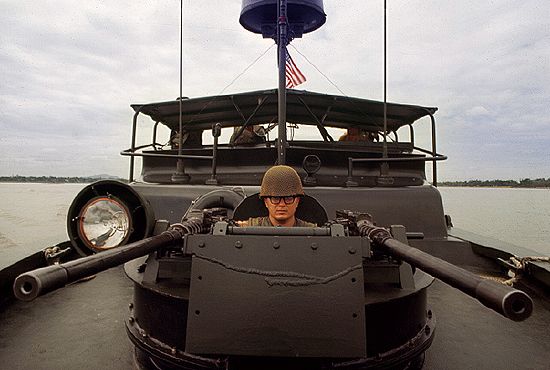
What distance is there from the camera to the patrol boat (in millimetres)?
2148

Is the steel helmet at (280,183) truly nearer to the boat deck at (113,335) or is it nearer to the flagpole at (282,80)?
the boat deck at (113,335)

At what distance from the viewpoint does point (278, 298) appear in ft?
7.07

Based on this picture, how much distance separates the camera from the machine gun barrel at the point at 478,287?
1.27 meters

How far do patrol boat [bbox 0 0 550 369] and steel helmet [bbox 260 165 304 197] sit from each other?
1.18ft

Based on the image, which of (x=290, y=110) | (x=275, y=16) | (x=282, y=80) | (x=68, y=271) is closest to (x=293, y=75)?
(x=290, y=110)

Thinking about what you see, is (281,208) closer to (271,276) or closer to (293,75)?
(271,276)

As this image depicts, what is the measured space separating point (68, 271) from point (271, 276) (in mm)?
1011

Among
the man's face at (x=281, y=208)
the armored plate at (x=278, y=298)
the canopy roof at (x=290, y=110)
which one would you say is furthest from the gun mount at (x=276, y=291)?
the canopy roof at (x=290, y=110)

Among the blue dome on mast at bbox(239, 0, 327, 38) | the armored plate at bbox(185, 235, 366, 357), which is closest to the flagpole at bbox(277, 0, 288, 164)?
the blue dome on mast at bbox(239, 0, 327, 38)

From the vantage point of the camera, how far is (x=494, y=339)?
377 cm

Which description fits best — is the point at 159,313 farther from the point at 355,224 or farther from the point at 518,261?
the point at 518,261

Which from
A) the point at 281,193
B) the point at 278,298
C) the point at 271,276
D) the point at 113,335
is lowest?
the point at 113,335

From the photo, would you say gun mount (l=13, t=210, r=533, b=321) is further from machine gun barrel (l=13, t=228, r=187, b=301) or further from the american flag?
the american flag

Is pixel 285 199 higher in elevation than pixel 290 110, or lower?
lower
